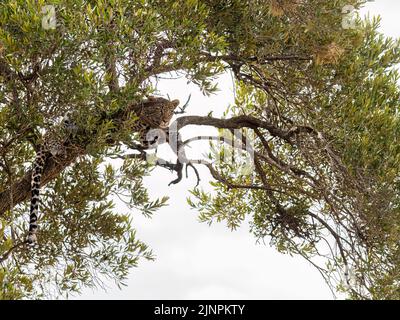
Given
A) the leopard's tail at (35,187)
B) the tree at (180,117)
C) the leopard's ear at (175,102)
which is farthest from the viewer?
the leopard's ear at (175,102)

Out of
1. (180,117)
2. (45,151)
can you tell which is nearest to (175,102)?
(180,117)

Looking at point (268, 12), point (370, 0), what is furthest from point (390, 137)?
point (268, 12)

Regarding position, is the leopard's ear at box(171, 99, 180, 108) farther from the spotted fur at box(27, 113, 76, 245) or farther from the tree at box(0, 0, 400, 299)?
the spotted fur at box(27, 113, 76, 245)

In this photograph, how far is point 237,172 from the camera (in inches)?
576

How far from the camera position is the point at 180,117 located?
11758 mm

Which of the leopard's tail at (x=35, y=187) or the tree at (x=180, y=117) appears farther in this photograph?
the leopard's tail at (x=35, y=187)

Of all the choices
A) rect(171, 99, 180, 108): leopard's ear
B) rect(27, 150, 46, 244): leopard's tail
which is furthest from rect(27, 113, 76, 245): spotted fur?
rect(171, 99, 180, 108): leopard's ear

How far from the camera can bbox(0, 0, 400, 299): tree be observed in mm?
8523

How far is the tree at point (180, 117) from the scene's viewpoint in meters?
8.52

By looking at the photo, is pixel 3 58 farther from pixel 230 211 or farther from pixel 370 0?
pixel 230 211

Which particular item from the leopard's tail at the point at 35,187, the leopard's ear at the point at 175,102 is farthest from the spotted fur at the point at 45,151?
the leopard's ear at the point at 175,102

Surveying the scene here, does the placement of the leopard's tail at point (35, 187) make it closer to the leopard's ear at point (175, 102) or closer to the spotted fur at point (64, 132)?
the spotted fur at point (64, 132)

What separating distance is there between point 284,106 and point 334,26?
220 cm

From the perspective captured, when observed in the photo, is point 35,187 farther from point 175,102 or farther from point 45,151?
point 175,102
